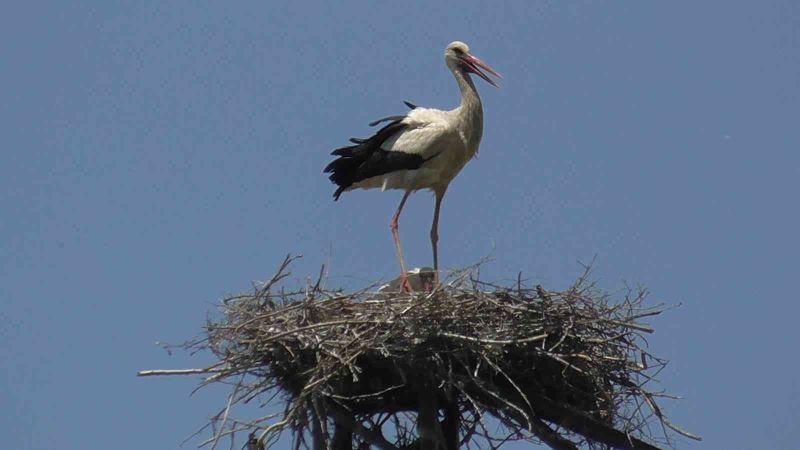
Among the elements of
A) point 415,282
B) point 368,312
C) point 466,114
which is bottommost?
point 368,312

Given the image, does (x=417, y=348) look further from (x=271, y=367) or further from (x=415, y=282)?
(x=415, y=282)

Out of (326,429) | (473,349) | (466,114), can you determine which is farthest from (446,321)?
(466,114)

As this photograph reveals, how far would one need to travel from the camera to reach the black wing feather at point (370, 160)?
12734 mm

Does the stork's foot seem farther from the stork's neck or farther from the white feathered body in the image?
the stork's neck

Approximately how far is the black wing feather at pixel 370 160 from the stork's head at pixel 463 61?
2.45 feet

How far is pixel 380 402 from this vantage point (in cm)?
1053

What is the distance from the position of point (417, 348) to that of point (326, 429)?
0.68 meters

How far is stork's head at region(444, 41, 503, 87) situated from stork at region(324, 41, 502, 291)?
283 mm

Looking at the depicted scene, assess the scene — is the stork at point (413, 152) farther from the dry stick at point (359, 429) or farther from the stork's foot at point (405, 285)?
the dry stick at point (359, 429)

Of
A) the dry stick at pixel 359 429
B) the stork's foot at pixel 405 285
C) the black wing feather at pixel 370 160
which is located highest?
the black wing feather at pixel 370 160

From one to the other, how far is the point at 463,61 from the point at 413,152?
41.0 inches

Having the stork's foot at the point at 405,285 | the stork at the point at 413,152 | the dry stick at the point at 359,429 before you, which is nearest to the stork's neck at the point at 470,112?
the stork at the point at 413,152

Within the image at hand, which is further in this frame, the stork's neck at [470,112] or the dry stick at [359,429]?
the stork's neck at [470,112]

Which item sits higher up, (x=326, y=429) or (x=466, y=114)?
(x=466, y=114)
